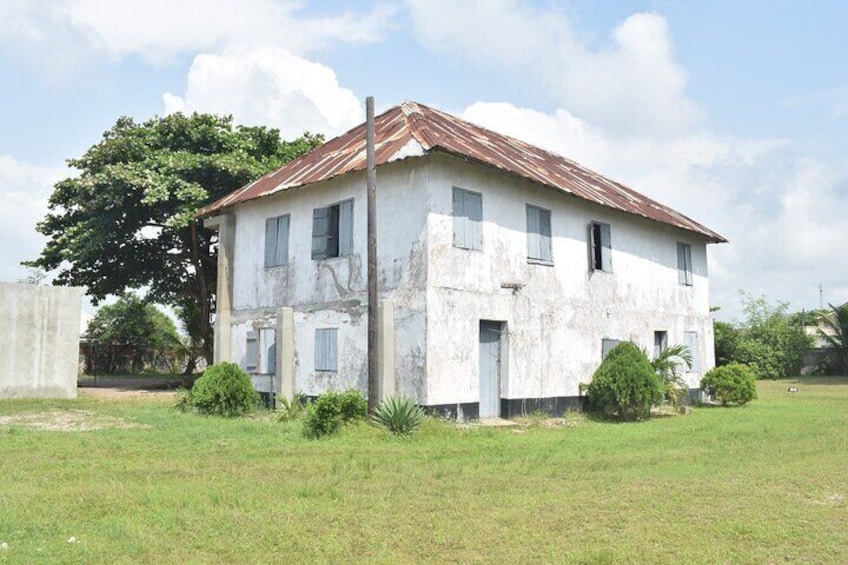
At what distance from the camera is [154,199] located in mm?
23125

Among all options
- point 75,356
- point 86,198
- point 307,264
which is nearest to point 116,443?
point 307,264

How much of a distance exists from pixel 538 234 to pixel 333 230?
4.68 meters

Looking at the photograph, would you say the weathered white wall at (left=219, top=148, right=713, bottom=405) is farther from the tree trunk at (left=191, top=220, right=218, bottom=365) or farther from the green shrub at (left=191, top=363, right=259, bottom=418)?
the tree trunk at (left=191, top=220, right=218, bottom=365)

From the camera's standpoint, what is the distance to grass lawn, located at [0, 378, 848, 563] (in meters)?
5.84

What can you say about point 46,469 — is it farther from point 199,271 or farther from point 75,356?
point 199,271

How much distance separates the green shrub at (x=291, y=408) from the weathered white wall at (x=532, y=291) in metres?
2.93

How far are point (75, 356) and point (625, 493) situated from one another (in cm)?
1784

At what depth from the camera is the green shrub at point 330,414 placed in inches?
492

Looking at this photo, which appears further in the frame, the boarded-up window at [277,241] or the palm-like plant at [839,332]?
the palm-like plant at [839,332]

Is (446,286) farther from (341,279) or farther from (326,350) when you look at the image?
(326,350)

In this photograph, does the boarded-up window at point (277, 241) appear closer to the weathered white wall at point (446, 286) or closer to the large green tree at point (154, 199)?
the weathered white wall at point (446, 286)

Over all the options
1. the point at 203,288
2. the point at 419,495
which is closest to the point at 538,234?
the point at 419,495

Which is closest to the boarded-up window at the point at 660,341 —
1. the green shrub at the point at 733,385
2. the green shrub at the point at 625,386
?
the green shrub at the point at 733,385

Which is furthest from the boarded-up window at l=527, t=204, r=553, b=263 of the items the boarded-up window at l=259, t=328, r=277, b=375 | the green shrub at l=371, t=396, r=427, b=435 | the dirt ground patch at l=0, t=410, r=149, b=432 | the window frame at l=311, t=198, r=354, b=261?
the dirt ground patch at l=0, t=410, r=149, b=432
